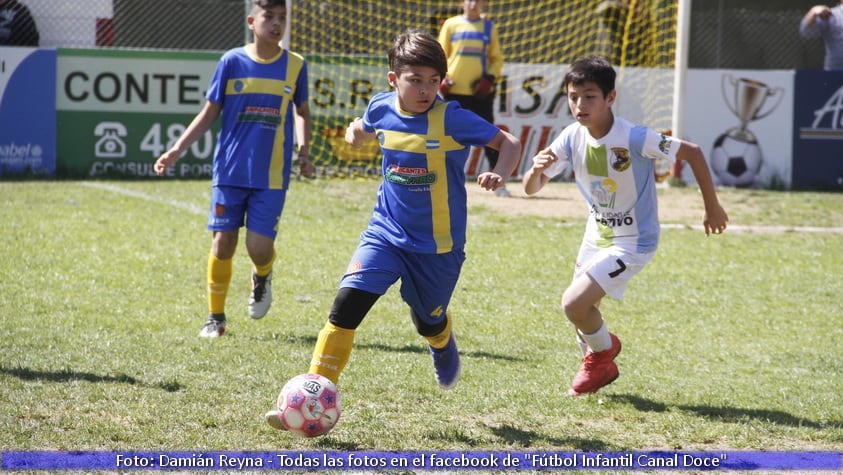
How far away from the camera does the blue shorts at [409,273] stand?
183 inches

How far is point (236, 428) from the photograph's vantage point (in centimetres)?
455

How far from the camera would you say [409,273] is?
15.8 feet

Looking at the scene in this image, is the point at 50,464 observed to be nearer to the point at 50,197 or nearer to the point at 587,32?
the point at 50,197

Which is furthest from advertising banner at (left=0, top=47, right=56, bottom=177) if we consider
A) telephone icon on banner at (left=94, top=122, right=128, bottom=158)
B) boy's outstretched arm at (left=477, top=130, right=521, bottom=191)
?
boy's outstretched arm at (left=477, top=130, right=521, bottom=191)

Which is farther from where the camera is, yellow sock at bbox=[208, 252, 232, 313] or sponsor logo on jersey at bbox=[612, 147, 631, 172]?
yellow sock at bbox=[208, 252, 232, 313]

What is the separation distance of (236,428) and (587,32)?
38.2ft

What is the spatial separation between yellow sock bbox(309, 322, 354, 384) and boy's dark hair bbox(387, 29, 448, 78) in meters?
1.14

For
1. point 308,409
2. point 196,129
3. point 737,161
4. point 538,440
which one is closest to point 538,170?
point 538,440

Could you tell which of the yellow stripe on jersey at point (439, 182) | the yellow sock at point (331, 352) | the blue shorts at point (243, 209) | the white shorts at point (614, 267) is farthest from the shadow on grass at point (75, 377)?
the white shorts at point (614, 267)

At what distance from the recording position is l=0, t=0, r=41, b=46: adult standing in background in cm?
1349

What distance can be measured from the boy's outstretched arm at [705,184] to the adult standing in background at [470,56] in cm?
697

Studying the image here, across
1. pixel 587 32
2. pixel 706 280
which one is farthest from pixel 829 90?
pixel 706 280

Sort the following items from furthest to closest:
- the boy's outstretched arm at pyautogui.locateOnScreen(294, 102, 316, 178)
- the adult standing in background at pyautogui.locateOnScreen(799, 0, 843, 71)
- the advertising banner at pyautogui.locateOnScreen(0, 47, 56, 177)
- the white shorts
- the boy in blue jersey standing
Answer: the adult standing in background at pyautogui.locateOnScreen(799, 0, 843, 71)
the advertising banner at pyautogui.locateOnScreen(0, 47, 56, 177)
the boy's outstretched arm at pyautogui.locateOnScreen(294, 102, 316, 178)
the boy in blue jersey standing
the white shorts

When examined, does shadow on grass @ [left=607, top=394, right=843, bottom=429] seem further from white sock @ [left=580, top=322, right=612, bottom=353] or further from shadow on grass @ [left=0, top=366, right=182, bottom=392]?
shadow on grass @ [left=0, top=366, right=182, bottom=392]
